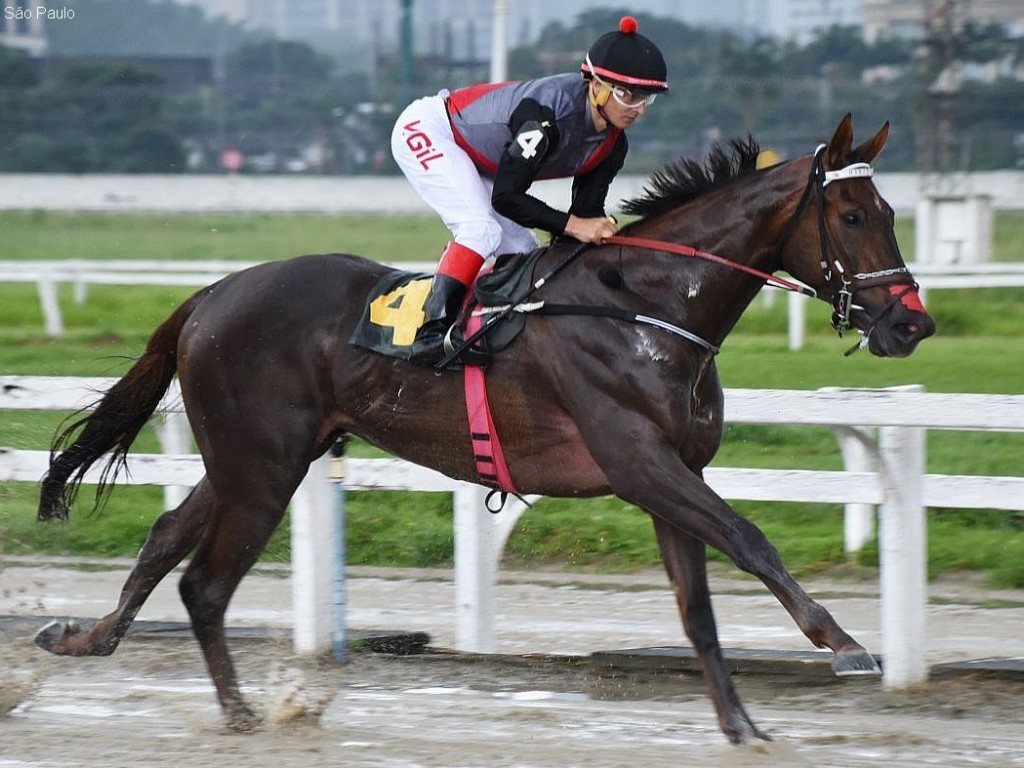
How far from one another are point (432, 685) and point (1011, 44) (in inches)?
851

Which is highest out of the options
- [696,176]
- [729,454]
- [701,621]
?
[696,176]

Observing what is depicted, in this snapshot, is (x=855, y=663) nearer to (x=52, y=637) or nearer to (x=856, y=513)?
(x=52, y=637)

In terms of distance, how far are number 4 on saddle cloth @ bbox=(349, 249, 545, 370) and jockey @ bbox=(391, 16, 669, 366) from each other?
0.17 feet

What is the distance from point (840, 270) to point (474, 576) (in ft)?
6.05

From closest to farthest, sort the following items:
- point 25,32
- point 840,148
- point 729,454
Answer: point 840,148
point 729,454
point 25,32

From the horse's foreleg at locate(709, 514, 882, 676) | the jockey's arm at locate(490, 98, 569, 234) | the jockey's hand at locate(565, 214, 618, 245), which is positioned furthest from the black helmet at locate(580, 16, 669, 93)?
the horse's foreleg at locate(709, 514, 882, 676)

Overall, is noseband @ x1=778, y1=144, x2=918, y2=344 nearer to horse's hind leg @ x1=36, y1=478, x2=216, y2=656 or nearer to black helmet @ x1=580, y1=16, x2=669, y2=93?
black helmet @ x1=580, y1=16, x2=669, y2=93

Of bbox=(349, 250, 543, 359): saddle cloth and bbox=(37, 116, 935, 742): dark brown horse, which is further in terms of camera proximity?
bbox=(349, 250, 543, 359): saddle cloth

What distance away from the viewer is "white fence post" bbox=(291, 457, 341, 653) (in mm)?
5344

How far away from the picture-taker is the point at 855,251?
13.6 feet

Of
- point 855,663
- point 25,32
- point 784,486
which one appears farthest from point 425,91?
point 855,663

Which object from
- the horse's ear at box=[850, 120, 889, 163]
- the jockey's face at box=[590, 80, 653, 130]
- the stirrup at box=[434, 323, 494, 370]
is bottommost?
the stirrup at box=[434, 323, 494, 370]

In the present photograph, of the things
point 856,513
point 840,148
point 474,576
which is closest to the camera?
point 840,148

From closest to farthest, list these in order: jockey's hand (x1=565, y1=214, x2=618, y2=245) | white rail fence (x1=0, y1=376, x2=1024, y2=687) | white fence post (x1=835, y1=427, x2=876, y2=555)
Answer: jockey's hand (x1=565, y1=214, x2=618, y2=245) → white rail fence (x1=0, y1=376, x2=1024, y2=687) → white fence post (x1=835, y1=427, x2=876, y2=555)
